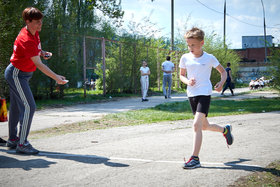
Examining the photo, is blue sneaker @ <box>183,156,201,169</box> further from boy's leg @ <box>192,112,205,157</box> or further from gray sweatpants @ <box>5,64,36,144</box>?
gray sweatpants @ <box>5,64,36,144</box>

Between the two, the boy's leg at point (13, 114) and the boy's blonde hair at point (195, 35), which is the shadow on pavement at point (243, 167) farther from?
the boy's leg at point (13, 114)

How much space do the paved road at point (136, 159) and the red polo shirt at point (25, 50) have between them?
1.29 metres

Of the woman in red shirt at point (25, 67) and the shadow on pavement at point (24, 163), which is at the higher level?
the woman in red shirt at point (25, 67)

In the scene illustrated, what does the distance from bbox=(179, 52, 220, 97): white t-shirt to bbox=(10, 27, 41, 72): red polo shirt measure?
2108 mm

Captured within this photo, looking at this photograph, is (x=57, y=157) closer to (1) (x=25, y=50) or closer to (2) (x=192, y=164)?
(1) (x=25, y=50)

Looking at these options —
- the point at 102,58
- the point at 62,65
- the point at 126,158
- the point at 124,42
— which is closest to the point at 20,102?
the point at 126,158

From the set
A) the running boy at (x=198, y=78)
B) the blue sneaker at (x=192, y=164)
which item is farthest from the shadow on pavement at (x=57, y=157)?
the running boy at (x=198, y=78)

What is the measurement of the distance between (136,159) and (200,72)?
141 centimetres

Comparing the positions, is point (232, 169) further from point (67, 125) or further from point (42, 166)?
point (67, 125)

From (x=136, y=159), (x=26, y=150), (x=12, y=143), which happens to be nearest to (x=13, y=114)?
(x=12, y=143)

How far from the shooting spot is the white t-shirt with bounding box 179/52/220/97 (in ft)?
14.0

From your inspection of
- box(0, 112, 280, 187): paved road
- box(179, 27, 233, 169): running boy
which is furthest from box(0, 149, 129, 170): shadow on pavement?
box(179, 27, 233, 169): running boy

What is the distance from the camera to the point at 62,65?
14.6 meters

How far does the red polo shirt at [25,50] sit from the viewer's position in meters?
4.62
